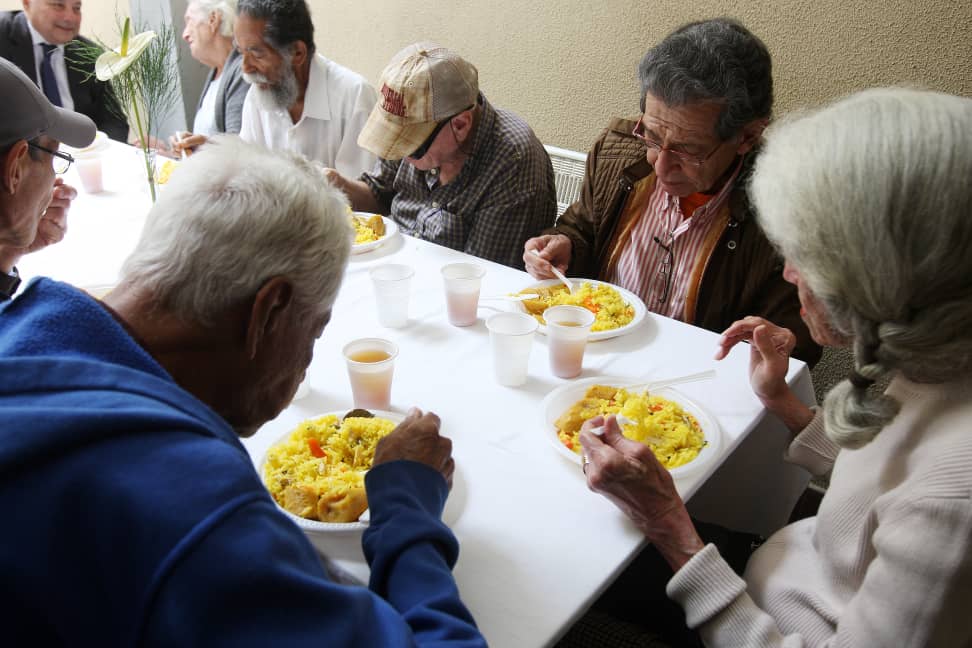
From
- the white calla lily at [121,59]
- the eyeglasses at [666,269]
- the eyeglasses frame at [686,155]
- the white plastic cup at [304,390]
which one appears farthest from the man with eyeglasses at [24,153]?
the eyeglasses at [666,269]

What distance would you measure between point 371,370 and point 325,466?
0.81 feet

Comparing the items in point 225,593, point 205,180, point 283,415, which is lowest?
point 283,415

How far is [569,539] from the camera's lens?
1.21m

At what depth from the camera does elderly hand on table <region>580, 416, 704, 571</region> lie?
1237 millimetres

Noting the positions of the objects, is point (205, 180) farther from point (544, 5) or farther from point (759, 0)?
Answer: point (544, 5)

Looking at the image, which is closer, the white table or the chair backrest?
the white table

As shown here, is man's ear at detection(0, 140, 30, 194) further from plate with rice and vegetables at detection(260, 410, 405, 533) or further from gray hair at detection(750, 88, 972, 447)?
gray hair at detection(750, 88, 972, 447)

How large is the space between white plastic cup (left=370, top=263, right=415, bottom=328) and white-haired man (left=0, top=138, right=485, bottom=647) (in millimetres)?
723

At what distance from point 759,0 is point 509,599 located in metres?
2.90

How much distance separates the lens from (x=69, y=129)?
1870 millimetres

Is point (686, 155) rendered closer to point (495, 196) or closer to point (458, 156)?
point (495, 196)

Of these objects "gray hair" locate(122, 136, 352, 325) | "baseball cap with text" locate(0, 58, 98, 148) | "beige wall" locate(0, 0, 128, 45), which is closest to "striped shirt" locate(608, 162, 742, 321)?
"gray hair" locate(122, 136, 352, 325)

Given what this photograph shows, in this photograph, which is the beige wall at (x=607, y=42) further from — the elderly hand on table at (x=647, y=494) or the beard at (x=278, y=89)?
the elderly hand on table at (x=647, y=494)

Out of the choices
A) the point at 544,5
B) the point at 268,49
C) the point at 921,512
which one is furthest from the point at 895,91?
the point at 544,5
